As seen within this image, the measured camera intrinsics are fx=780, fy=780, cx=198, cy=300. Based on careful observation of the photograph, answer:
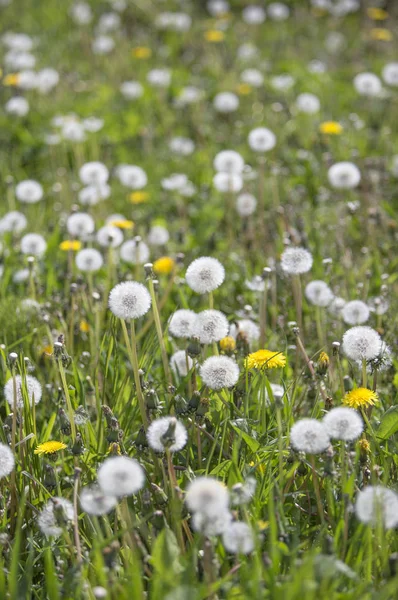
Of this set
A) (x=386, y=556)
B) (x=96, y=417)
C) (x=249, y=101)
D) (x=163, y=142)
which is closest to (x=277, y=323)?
(x=96, y=417)

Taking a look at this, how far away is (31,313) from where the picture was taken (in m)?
2.64

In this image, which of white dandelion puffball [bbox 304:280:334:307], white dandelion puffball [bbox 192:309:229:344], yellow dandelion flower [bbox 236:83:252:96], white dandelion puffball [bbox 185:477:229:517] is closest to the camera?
white dandelion puffball [bbox 185:477:229:517]

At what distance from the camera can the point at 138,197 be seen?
3.88m

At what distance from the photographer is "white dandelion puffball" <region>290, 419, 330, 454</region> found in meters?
1.58

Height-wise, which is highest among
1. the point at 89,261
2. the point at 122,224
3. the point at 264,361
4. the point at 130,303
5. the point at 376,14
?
the point at 130,303

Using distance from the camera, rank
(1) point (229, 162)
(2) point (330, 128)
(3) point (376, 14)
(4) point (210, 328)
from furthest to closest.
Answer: (3) point (376, 14)
(2) point (330, 128)
(1) point (229, 162)
(4) point (210, 328)

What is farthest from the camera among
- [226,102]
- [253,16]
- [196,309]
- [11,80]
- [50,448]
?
[253,16]

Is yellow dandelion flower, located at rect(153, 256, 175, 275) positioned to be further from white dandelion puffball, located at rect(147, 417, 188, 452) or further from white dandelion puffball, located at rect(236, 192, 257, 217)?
white dandelion puffball, located at rect(147, 417, 188, 452)

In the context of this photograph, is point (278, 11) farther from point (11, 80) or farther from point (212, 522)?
point (212, 522)

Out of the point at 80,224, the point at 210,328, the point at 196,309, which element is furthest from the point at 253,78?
the point at 210,328

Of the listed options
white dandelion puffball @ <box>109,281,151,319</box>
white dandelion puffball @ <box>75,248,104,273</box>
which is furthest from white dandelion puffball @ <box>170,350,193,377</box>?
white dandelion puffball @ <box>75,248,104,273</box>

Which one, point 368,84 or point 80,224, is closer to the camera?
point 80,224

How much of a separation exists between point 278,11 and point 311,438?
19.0ft

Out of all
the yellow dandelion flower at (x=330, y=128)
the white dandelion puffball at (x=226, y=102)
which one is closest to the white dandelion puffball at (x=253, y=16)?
the white dandelion puffball at (x=226, y=102)
